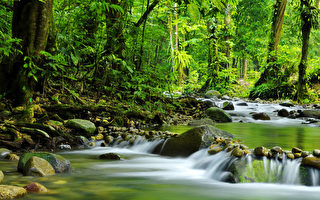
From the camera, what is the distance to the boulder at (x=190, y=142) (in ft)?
13.3

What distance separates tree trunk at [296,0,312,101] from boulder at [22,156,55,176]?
39.5 ft

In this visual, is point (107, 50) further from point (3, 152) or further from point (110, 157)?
point (3, 152)

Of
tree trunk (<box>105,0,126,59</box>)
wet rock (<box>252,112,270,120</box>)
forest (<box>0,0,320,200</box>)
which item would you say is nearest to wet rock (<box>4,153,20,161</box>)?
forest (<box>0,0,320,200</box>)

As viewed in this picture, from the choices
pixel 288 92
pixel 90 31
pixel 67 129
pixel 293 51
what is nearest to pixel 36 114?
pixel 67 129

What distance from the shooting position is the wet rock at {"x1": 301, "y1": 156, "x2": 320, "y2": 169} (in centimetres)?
278

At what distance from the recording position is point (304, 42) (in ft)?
40.1

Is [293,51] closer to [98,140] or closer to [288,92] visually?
[288,92]

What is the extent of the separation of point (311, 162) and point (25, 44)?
4315 mm

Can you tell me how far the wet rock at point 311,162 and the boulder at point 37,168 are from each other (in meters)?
2.51

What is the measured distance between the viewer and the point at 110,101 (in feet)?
22.1

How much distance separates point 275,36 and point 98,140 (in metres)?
13.2

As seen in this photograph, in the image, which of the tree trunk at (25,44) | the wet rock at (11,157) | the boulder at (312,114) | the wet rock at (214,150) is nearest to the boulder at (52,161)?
the wet rock at (11,157)

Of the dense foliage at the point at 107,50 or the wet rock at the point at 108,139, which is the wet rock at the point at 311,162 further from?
the wet rock at the point at 108,139

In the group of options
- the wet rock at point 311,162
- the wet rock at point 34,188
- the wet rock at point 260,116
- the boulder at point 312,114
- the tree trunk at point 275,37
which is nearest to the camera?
the wet rock at point 34,188
